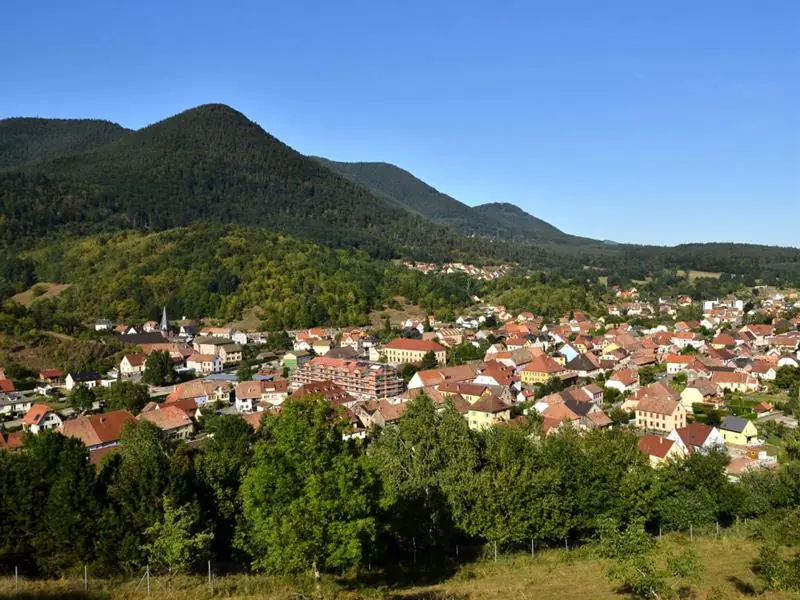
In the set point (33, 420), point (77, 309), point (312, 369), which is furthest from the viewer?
point (77, 309)

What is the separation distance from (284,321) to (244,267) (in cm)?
1700

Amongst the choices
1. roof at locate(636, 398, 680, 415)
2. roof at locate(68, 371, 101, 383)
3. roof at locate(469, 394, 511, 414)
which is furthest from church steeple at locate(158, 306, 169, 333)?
roof at locate(636, 398, 680, 415)

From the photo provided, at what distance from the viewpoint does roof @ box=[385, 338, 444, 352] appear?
59.1 metres

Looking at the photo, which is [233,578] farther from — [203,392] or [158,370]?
[158,370]

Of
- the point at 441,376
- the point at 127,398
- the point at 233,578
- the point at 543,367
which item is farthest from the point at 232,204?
the point at 233,578

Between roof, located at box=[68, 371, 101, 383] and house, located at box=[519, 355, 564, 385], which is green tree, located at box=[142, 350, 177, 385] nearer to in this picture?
roof, located at box=[68, 371, 101, 383]

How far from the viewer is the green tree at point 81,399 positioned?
39.6 metres

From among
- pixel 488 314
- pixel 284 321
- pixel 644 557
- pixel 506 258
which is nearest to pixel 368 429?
pixel 644 557

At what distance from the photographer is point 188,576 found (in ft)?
42.2

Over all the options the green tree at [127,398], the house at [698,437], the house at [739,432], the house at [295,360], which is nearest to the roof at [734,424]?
the house at [739,432]

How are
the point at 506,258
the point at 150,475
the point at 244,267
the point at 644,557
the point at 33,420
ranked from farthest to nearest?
the point at 506,258
the point at 244,267
the point at 33,420
the point at 150,475
the point at 644,557

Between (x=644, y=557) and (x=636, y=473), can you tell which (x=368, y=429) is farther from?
(x=644, y=557)

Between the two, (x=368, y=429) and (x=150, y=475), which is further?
(x=368, y=429)

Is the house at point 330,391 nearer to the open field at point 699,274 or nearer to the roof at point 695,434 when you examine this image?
the roof at point 695,434
